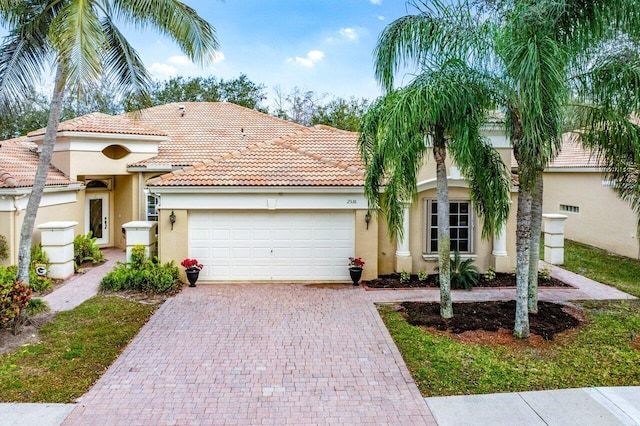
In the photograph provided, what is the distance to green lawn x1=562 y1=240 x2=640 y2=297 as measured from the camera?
13.2 meters

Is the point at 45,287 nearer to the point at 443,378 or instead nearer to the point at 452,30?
the point at 443,378

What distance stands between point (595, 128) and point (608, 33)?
6.11ft

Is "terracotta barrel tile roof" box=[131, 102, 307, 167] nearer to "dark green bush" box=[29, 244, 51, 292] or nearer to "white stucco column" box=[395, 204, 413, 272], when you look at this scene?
"dark green bush" box=[29, 244, 51, 292]

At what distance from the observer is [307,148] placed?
50.2 ft

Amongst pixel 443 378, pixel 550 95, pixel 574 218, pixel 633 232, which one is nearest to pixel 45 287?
pixel 443 378

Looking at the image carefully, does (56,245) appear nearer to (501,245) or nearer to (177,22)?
(177,22)

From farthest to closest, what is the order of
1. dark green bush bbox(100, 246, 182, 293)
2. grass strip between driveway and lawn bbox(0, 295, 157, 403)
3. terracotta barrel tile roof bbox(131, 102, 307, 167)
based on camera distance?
terracotta barrel tile roof bbox(131, 102, 307, 167) < dark green bush bbox(100, 246, 182, 293) < grass strip between driveway and lawn bbox(0, 295, 157, 403)

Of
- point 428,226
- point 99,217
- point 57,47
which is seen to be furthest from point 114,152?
point 428,226

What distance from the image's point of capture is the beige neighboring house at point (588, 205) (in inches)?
698

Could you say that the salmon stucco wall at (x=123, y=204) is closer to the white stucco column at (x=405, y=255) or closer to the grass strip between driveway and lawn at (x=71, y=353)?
the grass strip between driveway and lawn at (x=71, y=353)

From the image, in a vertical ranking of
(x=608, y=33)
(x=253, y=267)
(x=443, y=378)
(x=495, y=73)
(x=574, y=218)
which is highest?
(x=608, y=33)

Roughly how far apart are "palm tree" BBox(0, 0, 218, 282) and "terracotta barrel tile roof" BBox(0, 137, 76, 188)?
3345 millimetres

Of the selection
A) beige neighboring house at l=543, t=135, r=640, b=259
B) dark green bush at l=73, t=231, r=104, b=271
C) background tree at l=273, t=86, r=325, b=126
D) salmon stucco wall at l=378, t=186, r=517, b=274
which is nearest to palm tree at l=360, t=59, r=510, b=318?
salmon stucco wall at l=378, t=186, r=517, b=274

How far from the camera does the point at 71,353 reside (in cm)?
772
